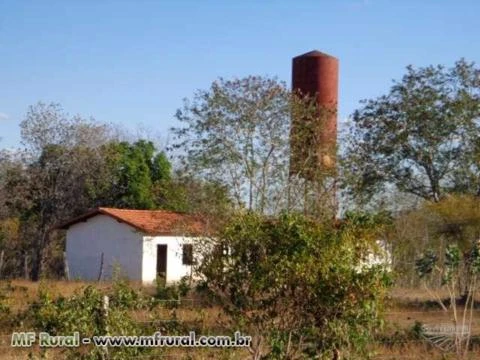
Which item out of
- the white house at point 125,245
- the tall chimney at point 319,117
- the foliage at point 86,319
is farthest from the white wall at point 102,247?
the foliage at point 86,319

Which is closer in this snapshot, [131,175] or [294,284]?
[294,284]

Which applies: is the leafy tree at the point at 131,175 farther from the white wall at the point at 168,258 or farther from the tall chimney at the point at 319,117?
the tall chimney at the point at 319,117

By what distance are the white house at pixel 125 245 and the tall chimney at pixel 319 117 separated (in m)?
6.29

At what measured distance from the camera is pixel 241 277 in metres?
7.45

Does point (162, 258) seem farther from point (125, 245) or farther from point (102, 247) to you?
point (102, 247)

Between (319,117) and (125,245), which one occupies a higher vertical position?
(319,117)

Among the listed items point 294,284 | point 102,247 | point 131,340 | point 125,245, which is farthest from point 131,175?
point 294,284

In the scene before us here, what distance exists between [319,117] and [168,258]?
9551 mm

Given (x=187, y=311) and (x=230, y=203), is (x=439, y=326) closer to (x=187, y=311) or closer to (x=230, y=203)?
(x=187, y=311)

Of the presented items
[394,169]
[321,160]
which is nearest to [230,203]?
[321,160]

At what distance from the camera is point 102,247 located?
3172 centimetres

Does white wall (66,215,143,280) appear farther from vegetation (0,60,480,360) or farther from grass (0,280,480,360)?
grass (0,280,480,360)

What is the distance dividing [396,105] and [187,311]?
14.9 metres

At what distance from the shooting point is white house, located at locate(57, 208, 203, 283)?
2984cm
